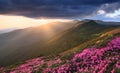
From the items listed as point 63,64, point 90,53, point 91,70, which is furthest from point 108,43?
point 91,70

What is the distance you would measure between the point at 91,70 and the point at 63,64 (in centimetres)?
754

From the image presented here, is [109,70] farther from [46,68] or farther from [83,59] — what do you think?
[46,68]

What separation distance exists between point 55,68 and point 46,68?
1677 mm

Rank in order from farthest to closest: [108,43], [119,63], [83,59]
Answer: [108,43]
[83,59]
[119,63]

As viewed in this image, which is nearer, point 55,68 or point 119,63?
point 119,63

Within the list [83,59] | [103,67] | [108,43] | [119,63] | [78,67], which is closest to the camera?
[119,63]

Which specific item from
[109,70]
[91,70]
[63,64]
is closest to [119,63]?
[109,70]

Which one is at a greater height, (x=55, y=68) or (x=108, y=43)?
(x=108, y=43)

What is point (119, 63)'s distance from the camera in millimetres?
24500

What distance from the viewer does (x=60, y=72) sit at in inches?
1222

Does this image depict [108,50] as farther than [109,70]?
Yes

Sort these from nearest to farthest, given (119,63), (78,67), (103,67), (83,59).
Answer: (119,63), (103,67), (78,67), (83,59)

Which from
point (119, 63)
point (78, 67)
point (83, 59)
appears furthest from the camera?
point (83, 59)

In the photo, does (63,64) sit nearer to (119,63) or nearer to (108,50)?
(108,50)
